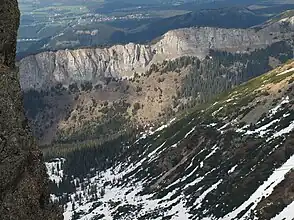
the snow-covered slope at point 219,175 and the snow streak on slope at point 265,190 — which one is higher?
the snow streak on slope at point 265,190

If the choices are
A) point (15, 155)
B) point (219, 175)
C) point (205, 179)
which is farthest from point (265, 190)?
point (15, 155)

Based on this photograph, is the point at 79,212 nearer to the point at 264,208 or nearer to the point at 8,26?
the point at 264,208

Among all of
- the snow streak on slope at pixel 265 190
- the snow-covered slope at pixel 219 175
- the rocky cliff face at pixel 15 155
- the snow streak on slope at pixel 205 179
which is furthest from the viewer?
the snow streak on slope at pixel 205 179

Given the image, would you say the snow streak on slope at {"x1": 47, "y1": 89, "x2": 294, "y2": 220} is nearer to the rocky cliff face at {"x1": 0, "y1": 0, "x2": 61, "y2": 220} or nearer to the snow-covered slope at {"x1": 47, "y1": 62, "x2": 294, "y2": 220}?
the snow-covered slope at {"x1": 47, "y1": 62, "x2": 294, "y2": 220}

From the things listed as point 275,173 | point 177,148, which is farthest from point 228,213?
point 177,148

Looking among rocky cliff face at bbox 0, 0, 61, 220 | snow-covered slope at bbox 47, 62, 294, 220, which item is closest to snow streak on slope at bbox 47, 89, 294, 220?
snow-covered slope at bbox 47, 62, 294, 220

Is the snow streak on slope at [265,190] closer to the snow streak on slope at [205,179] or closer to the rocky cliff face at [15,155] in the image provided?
the snow streak on slope at [205,179]

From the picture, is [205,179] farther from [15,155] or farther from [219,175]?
[15,155]

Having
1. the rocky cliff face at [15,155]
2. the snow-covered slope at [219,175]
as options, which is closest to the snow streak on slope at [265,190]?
the snow-covered slope at [219,175]
